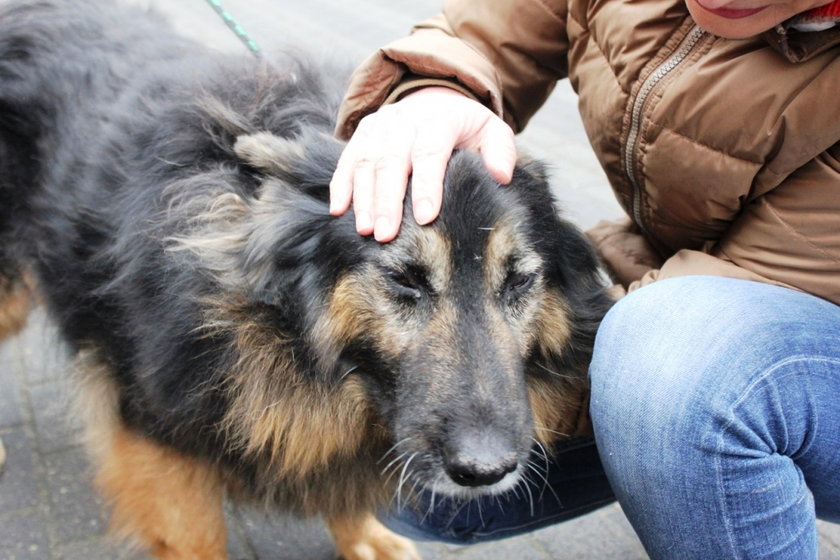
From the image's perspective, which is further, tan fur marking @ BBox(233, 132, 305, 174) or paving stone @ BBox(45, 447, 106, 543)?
paving stone @ BBox(45, 447, 106, 543)

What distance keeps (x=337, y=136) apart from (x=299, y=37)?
504cm

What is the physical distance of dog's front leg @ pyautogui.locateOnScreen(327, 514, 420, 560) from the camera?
2639mm

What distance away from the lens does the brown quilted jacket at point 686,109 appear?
5.41 ft

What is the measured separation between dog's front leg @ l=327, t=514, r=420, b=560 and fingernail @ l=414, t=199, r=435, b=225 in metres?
1.19

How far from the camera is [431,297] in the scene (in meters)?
1.76

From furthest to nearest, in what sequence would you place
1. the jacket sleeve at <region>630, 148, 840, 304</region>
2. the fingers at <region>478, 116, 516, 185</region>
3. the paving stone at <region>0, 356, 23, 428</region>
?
1. the paving stone at <region>0, 356, 23, 428</region>
2. the fingers at <region>478, 116, 516, 185</region>
3. the jacket sleeve at <region>630, 148, 840, 304</region>

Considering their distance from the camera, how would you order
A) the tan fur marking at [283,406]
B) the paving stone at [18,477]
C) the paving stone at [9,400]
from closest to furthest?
the tan fur marking at [283,406] → the paving stone at [18,477] → the paving stone at [9,400]

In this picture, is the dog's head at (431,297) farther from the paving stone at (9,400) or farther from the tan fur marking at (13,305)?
the paving stone at (9,400)

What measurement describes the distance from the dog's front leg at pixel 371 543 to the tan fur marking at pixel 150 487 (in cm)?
37

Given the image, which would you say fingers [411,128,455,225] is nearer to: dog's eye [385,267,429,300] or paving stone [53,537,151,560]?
dog's eye [385,267,429,300]

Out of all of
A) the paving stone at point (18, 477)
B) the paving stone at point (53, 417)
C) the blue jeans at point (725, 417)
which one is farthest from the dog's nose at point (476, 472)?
the paving stone at point (53, 417)

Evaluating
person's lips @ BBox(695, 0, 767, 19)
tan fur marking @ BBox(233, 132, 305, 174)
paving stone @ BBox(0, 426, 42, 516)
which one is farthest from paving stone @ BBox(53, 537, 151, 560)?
person's lips @ BBox(695, 0, 767, 19)

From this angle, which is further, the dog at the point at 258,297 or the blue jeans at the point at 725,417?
the dog at the point at 258,297

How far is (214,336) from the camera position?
1955 millimetres
